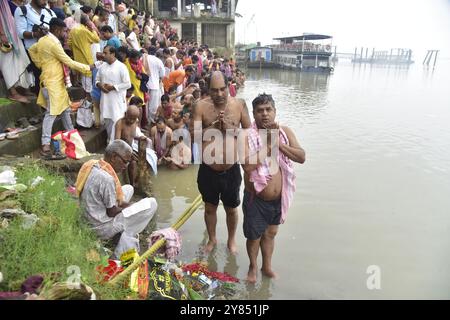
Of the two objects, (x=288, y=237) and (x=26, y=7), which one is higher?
(x=26, y=7)

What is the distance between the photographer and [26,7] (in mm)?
5273

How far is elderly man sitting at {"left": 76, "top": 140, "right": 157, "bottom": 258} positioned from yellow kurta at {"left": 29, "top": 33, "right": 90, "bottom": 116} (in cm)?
220

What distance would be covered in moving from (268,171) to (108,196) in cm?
153

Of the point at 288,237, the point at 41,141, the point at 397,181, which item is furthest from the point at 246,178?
the point at 397,181

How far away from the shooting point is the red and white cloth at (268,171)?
10.2 ft

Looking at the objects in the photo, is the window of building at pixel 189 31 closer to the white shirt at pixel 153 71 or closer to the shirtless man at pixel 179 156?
the white shirt at pixel 153 71

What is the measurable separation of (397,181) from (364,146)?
108 inches

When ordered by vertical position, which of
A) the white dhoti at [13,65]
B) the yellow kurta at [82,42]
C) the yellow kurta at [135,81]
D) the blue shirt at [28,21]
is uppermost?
the blue shirt at [28,21]

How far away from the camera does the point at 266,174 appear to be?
3.20 meters

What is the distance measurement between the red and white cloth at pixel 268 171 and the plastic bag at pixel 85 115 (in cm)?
403

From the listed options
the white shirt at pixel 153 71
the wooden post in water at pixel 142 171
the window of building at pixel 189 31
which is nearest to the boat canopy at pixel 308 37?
the window of building at pixel 189 31

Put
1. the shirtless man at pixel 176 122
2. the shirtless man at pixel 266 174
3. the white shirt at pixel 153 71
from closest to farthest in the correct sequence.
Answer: the shirtless man at pixel 266 174 → the shirtless man at pixel 176 122 → the white shirt at pixel 153 71
